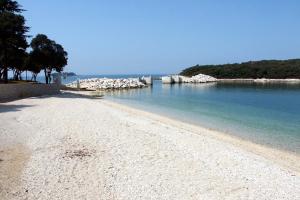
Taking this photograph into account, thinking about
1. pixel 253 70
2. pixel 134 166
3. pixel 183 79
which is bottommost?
pixel 183 79

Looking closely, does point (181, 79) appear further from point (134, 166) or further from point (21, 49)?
point (134, 166)

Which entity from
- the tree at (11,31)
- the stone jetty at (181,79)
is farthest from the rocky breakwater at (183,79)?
the tree at (11,31)

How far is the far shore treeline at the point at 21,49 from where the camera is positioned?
4038 centimetres

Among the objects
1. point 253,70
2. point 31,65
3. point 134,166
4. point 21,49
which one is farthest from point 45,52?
point 253,70

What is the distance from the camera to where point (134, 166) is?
39.3ft

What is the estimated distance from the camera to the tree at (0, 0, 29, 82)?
3975cm

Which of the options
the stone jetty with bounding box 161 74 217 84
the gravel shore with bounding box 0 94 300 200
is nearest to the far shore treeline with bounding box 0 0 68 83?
the gravel shore with bounding box 0 94 300 200

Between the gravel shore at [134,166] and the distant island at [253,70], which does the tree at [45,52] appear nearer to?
the gravel shore at [134,166]

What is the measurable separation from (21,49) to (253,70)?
4863 inches

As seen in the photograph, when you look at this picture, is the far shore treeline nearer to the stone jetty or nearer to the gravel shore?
the gravel shore

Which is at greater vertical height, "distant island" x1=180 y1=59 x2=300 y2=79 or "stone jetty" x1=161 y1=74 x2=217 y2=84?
"distant island" x1=180 y1=59 x2=300 y2=79

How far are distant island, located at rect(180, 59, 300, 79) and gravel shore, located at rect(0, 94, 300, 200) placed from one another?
445 feet

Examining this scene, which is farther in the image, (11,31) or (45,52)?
(45,52)

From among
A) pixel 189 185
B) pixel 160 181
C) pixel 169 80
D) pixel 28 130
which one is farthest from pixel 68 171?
pixel 169 80
